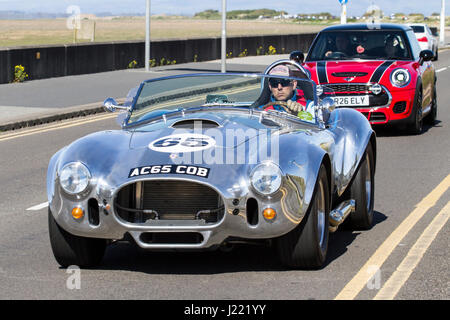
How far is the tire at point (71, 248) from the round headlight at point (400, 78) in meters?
9.07

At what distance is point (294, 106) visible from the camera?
7.90 metres

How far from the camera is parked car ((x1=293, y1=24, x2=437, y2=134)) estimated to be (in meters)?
14.9

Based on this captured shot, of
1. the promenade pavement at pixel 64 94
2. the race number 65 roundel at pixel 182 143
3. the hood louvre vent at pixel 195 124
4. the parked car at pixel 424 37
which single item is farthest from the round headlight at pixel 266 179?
the parked car at pixel 424 37

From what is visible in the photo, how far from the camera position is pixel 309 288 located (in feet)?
20.2

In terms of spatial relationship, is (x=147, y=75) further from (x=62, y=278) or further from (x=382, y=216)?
(x=62, y=278)

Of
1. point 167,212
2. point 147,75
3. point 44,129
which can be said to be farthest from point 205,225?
point 147,75

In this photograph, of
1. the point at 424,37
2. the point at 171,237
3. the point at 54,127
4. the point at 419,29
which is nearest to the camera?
the point at 171,237

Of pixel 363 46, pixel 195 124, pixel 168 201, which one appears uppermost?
pixel 363 46

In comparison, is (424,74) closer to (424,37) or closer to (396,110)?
(396,110)

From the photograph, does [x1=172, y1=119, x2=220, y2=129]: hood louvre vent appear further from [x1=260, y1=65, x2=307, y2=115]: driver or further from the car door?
the car door

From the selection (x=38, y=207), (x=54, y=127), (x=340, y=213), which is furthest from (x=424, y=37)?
(x=340, y=213)

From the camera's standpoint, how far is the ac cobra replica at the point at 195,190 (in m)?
6.21

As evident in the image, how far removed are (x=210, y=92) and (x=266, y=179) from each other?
1.93 meters
